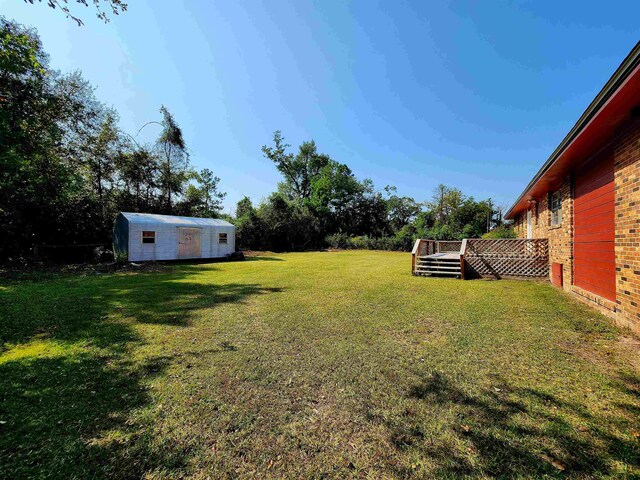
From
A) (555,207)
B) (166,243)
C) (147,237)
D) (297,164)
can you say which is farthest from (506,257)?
(297,164)

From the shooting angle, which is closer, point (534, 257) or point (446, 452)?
point (446, 452)

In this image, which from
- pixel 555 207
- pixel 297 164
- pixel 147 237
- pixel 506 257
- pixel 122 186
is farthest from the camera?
pixel 297 164

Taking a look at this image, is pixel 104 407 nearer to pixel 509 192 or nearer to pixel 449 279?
pixel 449 279

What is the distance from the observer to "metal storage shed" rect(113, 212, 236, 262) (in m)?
13.9

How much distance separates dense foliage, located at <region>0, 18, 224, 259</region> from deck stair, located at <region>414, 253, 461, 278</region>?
12870 mm

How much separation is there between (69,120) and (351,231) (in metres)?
28.1

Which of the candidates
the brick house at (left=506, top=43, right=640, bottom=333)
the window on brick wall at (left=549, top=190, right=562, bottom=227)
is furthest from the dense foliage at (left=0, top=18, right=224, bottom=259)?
the window on brick wall at (left=549, top=190, right=562, bottom=227)

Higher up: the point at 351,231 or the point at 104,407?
the point at 351,231

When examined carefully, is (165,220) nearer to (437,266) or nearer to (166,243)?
(166,243)

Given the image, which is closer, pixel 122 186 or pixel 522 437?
pixel 522 437

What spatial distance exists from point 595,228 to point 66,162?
81.3 ft

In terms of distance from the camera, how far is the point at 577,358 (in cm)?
315

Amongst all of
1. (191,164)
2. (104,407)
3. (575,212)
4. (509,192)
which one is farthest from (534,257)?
(509,192)

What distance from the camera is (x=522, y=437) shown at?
190cm
